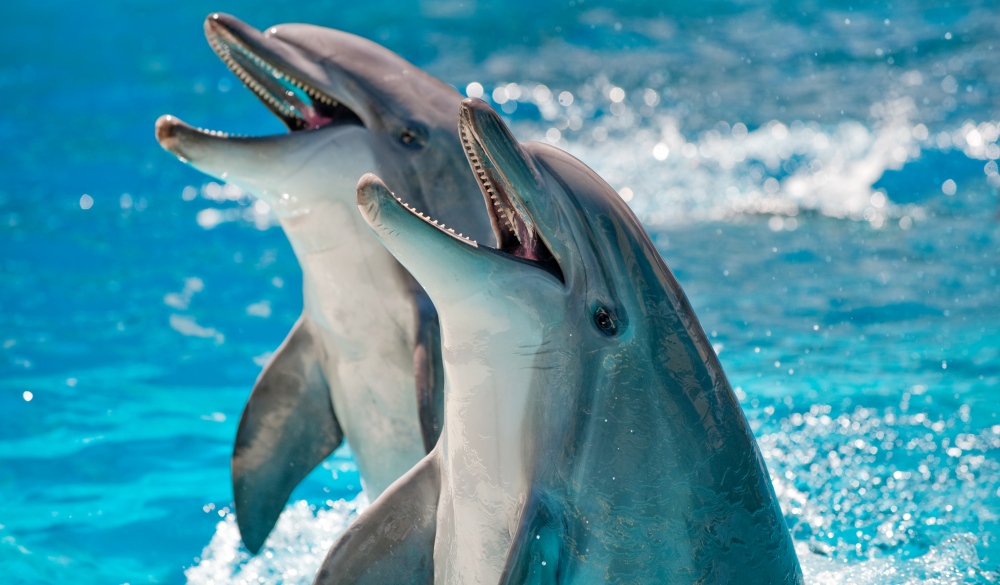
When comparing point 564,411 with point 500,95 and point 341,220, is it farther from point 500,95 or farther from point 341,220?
point 500,95

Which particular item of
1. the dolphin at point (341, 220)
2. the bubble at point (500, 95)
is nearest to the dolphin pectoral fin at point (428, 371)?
the dolphin at point (341, 220)

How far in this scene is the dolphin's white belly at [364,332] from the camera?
471cm

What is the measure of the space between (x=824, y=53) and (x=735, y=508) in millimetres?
15977

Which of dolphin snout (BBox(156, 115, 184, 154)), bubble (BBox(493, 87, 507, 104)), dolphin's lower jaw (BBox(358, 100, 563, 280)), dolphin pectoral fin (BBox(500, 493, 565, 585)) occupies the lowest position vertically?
dolphin pectoral fin (BBox(500, 493, 565, 585))

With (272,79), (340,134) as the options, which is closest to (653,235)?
(272,79)

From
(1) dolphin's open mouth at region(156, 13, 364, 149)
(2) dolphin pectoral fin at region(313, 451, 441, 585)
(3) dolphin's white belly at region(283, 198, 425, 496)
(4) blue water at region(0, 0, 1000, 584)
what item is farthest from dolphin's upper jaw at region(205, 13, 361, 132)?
(4) blue water at region(0, 0, 1000, 584)

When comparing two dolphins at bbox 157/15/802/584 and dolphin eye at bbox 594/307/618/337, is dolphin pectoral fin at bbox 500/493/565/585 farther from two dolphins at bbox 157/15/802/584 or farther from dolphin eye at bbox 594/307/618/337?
dolphin eye at bbox 594/307/618/337

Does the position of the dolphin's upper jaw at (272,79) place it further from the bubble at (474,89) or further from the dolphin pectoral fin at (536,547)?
the bubble at (474,89)

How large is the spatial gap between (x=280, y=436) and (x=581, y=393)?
2.34m

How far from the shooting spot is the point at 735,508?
3.32 metres

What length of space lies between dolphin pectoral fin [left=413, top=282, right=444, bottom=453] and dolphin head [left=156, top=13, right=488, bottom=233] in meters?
0.40

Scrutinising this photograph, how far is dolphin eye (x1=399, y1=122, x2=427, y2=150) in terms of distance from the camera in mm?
4719

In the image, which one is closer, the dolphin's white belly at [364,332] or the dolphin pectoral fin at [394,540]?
the dolphin pectoral fin at [394,540]

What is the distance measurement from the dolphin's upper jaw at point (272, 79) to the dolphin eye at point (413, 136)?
9.0 inches
